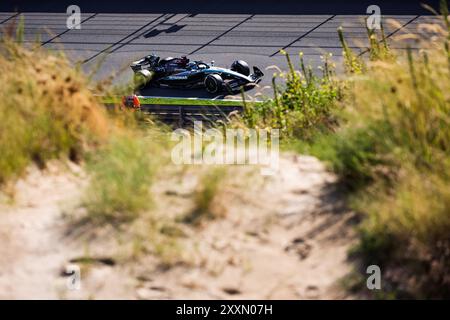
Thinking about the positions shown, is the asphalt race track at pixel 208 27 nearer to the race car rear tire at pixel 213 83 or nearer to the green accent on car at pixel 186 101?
the race car rear tire at pixel 213 83

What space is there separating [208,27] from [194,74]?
699 cm

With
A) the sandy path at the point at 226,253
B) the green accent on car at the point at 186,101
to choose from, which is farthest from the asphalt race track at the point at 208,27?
the sandy path at the point at 226,253

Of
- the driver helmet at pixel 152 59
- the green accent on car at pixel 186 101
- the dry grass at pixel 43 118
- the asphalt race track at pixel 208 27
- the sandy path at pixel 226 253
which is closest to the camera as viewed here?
the sandy path at pixel 226 253

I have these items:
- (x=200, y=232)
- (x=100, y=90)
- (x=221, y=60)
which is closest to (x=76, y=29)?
(x=221, y=60)

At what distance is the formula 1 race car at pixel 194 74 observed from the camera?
957 inches

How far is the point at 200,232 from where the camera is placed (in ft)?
19.0

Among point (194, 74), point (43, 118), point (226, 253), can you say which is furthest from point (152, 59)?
point (226, 253)

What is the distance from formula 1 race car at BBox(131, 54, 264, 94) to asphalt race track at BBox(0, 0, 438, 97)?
1.12ft

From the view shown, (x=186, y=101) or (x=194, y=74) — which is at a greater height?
(x=194, y=74)

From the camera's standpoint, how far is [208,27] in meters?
31.5

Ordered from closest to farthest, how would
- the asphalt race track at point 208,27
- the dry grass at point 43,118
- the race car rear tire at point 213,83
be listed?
1. the dry grass at point 43,118
2. the race car rear tire at point 213,83
3. the asphalt race track at point 208,27

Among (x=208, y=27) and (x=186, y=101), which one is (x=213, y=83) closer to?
(x=186, y=101)

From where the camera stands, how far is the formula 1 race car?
2431 cm

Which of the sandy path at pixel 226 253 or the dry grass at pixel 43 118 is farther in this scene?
the dry grass at pixel 43 118
